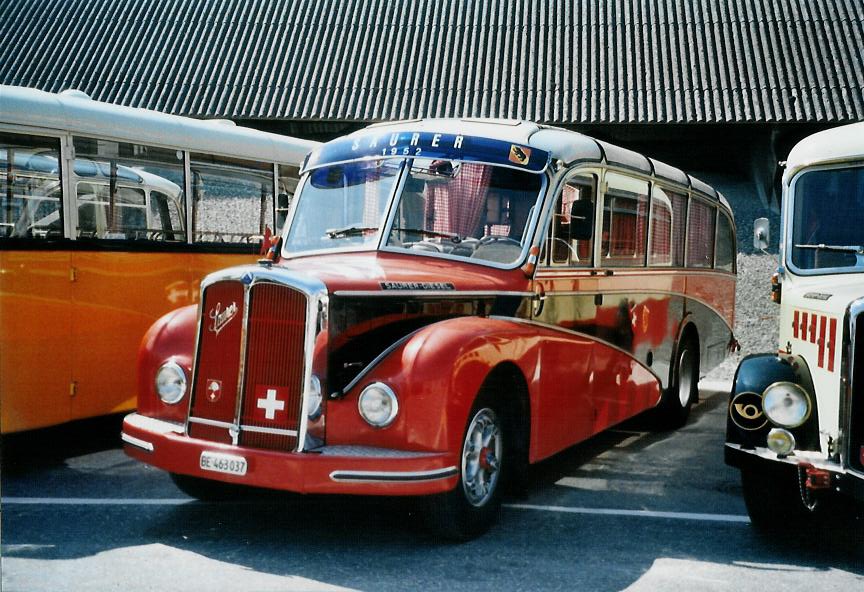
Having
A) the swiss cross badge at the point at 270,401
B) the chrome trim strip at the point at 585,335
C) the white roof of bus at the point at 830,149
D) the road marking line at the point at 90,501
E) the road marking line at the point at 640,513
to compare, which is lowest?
the road marking line at the point at 90,501

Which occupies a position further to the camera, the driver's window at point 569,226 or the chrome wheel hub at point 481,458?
the driver's window at point 569,226

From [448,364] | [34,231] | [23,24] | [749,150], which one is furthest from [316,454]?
[23,24]

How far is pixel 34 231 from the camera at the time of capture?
6602 mm

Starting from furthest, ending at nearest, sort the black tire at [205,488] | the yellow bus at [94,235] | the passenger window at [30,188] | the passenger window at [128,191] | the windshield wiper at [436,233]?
the passenger window at [128,191]
the yellow bus at [94,235]
the passenger window at [30,188]
the windshield wiper at [436,233]
the black tire at [205,488]

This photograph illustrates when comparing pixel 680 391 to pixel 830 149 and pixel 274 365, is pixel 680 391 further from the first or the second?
pixel 274 365

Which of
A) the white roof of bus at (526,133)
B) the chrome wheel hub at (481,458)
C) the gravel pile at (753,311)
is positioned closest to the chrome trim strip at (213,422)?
the chrome wheel hub at (481,458)

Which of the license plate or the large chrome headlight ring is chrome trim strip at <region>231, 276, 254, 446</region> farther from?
the large chrome headlight ring

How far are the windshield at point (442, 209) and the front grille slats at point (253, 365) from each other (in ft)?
3.74

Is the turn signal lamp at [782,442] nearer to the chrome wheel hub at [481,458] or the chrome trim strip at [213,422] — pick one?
the chrome wheel hub at [481,458]

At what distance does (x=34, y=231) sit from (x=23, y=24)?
1477 centimetres

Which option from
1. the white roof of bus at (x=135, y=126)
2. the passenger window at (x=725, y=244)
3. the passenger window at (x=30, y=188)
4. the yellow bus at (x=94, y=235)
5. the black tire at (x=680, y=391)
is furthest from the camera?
the passenger window at (x=725, y=244)

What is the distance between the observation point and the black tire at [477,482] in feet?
16.3

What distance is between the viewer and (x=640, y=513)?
5.85 meters

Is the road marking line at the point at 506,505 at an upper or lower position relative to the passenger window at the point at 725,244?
lower
